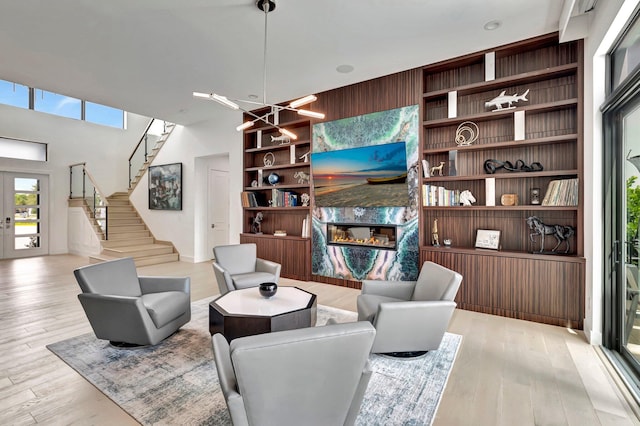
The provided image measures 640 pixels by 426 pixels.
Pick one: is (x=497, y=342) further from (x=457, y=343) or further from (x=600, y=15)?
(x=600, y=15)

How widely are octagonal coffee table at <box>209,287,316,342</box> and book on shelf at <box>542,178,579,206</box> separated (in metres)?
2.97

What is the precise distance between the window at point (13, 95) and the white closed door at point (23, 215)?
1815 millimetres

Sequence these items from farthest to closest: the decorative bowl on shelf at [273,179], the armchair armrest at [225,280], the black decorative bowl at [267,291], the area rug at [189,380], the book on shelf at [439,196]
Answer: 1. the decorative bowl on shelf at [273,179]
2. the book on shelf at [439,196]
3. the armchair armrest at [225,280]
4. the black decorative bowl at [267,291]
5. the area rug at [189,380]

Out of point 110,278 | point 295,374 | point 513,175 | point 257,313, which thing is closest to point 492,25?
point 513,175

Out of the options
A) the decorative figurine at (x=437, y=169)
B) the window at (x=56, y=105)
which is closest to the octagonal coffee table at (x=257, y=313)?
the decorative figurine at (x=437, y=169)

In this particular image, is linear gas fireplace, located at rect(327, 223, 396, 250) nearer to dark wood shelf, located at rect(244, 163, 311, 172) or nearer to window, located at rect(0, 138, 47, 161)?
dark wood shelf, located at rect(244, 163, 311, 172)

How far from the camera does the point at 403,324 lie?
8.36 feet

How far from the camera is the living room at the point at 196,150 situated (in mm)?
3059

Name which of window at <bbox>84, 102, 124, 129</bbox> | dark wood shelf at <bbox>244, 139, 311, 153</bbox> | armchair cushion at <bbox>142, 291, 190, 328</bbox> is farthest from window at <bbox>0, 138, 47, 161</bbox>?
armchair cushion at <bbox>142, 291, 190, 328</bbox>

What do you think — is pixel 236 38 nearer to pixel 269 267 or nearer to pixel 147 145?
pixel 269 267

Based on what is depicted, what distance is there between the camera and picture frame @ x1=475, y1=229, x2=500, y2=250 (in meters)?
3.99

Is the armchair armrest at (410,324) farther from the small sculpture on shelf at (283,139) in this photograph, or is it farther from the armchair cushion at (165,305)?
the small sculpture on shelf at (283,139)

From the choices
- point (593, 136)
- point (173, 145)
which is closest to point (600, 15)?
point (593, 136)

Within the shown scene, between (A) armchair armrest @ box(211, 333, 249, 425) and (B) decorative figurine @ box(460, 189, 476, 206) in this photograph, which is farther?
(B) decorative figurine @ box(460, 189, 476, 206)
